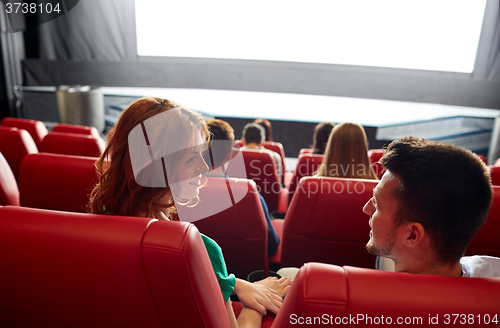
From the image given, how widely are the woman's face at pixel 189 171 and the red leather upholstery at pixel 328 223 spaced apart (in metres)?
0.45

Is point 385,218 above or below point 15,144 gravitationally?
above

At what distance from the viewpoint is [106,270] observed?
0.64 metres

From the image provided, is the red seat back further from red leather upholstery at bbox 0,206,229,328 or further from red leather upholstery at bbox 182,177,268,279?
red leather upholstery at bbox 0,206,229,328

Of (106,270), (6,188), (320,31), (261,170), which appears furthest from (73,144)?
(320,31)

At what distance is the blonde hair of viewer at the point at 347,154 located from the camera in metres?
1.94

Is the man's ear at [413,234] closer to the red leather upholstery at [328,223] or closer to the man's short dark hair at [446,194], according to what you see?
the man's short dark hair at [446,194]

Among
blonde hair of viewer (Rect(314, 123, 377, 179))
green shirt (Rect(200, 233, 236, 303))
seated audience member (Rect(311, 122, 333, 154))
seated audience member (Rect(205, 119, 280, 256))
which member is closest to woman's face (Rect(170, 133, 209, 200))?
green shirt (Rect(200, 233, 236, 303))

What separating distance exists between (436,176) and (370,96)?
6.24 meters

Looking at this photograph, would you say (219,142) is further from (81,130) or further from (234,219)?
(81,130)

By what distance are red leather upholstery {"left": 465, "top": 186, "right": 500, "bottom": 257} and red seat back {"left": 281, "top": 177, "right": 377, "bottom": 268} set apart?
38 centimetres

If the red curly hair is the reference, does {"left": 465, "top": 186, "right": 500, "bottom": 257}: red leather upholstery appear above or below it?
below

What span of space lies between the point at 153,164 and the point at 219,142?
2.99 ft

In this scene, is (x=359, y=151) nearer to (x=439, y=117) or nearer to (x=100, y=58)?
(x=439, y=117)

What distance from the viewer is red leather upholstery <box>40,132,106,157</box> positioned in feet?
7.12
